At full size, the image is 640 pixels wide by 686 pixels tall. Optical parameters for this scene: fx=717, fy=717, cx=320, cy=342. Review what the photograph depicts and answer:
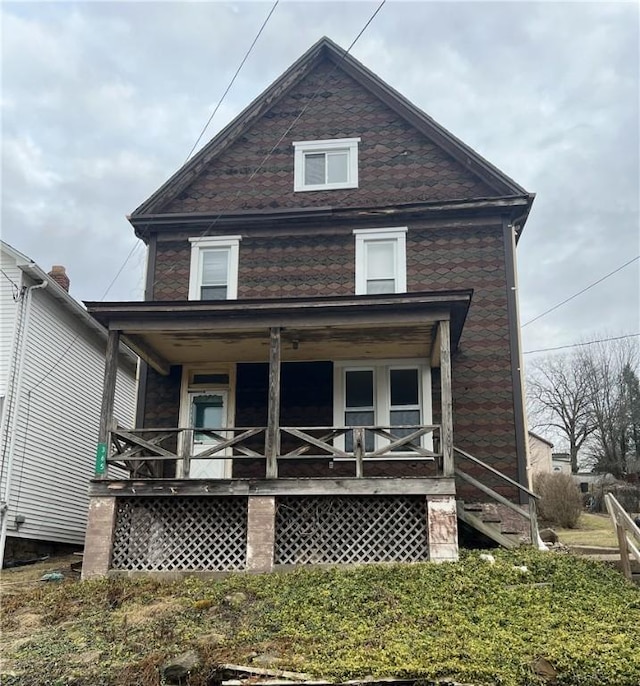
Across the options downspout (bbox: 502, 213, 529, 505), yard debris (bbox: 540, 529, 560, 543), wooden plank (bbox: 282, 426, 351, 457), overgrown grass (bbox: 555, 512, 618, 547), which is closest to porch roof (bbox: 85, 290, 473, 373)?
downspout (bbox: 502, 213, 529, 505)

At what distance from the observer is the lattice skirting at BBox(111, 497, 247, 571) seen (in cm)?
1051

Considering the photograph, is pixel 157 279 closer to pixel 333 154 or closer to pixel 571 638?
pixel 333 154

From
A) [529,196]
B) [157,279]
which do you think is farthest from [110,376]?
[529,196]

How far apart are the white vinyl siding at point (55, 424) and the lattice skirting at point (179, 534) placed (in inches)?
172

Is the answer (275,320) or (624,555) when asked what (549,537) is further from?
(275,320)

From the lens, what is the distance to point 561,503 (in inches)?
750

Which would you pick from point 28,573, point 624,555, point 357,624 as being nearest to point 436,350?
point 624,555

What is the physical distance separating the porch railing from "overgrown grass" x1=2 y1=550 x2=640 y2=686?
180 cm

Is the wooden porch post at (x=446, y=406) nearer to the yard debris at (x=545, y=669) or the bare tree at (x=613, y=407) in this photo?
the yard debris at (x=545, y=669)

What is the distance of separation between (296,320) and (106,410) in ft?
10.7

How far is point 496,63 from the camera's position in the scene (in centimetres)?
1223

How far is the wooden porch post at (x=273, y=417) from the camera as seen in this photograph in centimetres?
1065

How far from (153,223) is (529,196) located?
24.6ft

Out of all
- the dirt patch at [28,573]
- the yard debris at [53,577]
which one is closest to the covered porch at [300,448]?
the yard debris at [53,577]
